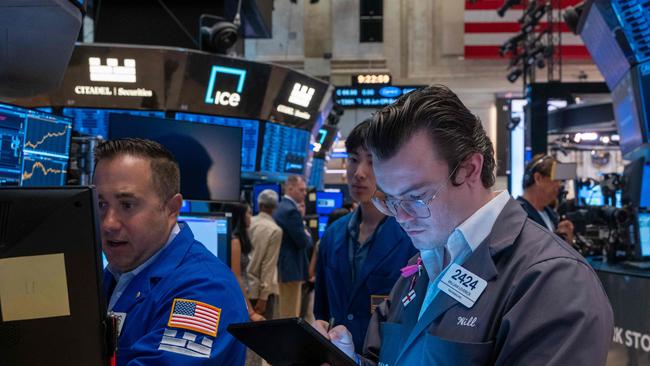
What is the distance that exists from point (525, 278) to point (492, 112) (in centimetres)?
1696

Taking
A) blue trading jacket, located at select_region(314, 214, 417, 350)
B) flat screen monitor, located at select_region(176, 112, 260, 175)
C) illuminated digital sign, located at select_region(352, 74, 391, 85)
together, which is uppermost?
illuminated digital sign, located at select_region(352, 74, 391, 85)

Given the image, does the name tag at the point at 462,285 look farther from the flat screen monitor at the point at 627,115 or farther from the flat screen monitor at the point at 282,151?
the flat screen monitor at the point at 282,151

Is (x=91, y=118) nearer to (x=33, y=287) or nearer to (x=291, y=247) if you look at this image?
(x=291, y=247)

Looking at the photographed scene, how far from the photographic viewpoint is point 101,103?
824 cm

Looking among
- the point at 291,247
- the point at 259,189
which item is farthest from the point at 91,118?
the point at 291,247

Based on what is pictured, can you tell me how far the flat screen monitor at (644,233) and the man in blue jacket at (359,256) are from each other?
8.35 feet

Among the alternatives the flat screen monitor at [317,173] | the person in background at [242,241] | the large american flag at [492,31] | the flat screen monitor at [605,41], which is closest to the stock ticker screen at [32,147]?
the person in background at [242,241]

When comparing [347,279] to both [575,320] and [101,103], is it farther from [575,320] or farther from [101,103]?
[101,103]

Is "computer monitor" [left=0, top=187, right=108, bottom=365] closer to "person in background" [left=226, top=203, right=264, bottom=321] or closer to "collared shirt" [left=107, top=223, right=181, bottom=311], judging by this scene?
"collared shirt" [left=107, top=223, right=181, bottom=311]

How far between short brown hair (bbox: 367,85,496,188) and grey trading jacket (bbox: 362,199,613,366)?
16 centimetres

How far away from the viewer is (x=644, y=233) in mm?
5016

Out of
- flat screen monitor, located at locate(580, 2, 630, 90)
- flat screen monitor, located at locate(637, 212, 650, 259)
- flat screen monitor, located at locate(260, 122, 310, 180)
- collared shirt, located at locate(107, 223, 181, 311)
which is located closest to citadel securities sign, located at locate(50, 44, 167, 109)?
flat screen monitor, located at locate(260, 122, 310, 180)

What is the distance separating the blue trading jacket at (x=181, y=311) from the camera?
175 cm

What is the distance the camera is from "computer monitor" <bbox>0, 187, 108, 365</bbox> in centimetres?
129
